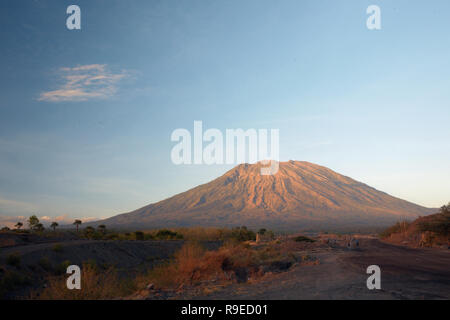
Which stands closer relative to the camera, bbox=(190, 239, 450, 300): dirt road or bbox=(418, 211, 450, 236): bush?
bbox=(190, 239, 450, 300): dirt road

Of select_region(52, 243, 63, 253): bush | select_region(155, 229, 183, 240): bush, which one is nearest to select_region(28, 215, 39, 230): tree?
select_region(155, 229, 183, 240): bush

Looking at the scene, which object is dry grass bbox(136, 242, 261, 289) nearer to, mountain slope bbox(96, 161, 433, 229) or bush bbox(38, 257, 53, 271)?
bush bbox(38, 257, 53, 271)

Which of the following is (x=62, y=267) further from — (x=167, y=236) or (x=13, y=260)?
(x=167, y=236)

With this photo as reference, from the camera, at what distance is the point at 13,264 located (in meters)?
24.7

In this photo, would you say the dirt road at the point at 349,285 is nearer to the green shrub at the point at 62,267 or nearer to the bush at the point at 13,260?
the green shrub at the point at 62,267

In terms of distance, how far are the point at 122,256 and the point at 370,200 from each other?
171300 millimetres

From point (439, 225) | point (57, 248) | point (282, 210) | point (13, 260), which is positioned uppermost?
point (439, 225)

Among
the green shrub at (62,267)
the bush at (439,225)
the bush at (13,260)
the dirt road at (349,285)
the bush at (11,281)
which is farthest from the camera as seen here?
the bush at (439,225)

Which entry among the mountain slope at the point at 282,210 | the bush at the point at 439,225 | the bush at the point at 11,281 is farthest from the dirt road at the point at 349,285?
the mountain slope at the point at 282,210

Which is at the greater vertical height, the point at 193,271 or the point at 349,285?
the point at 349,285

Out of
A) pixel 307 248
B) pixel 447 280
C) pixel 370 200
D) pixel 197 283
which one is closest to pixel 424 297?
pixel 447 280

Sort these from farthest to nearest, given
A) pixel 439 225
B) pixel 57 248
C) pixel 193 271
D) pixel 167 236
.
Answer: pixel 167 236 < pixel 439 225 < pixel 57 248 < pixel 193 271

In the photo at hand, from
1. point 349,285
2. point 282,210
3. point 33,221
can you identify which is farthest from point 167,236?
point 282,210
